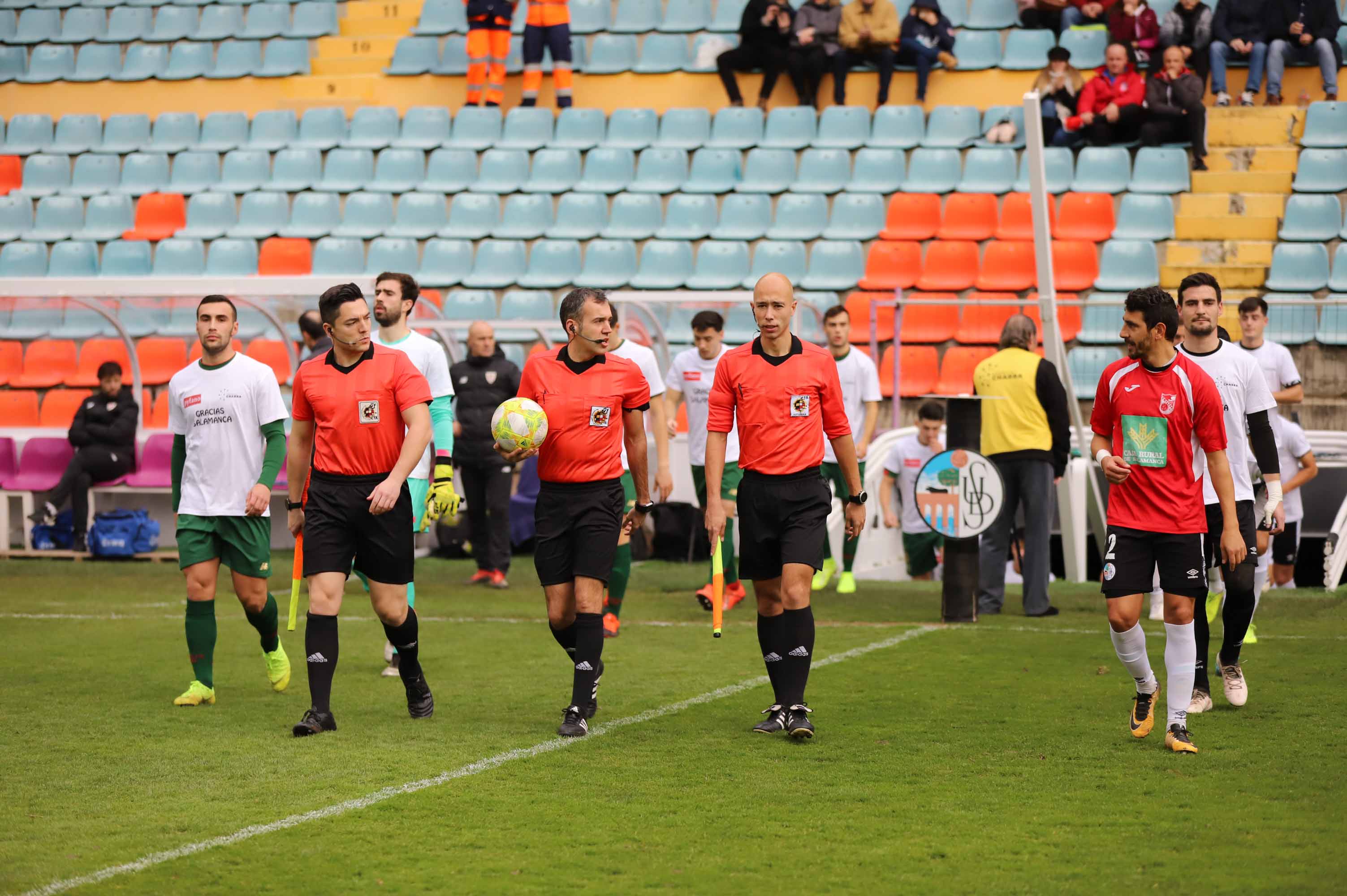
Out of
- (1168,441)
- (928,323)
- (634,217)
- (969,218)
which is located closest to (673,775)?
(1168,441)

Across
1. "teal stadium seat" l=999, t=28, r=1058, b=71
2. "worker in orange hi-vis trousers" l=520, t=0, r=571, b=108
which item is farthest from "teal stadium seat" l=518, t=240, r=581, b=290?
"teal stadium seat" l=999, t=28, r=1058, b=71

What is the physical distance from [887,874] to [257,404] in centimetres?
413

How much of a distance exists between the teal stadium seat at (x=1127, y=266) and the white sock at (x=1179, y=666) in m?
10.0

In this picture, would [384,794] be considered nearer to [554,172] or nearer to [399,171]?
[554,172]

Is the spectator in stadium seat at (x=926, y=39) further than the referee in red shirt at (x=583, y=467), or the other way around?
the spectator in stadium seat at (x=926, y=39)

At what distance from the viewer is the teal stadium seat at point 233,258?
61.6 feet

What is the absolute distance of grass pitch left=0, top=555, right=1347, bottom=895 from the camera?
4.71m

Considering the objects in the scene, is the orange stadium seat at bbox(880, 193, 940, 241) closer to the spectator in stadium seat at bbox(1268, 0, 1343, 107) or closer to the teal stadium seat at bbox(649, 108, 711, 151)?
the teal stadium seat at bbox(649, 108, 711, 151)

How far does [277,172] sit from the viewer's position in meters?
19.9

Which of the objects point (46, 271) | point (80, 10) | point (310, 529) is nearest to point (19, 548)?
point (46, 271)

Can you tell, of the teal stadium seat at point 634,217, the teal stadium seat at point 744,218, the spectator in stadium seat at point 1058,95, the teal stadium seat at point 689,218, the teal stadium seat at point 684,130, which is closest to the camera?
the spectator in stadium seat at point 1058,95

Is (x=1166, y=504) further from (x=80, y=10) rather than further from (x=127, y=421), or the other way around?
(x=80, y=10)

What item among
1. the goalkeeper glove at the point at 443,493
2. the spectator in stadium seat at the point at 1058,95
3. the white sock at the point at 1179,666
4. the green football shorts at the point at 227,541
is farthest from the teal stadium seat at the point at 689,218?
the white sock at the point at 1179,666

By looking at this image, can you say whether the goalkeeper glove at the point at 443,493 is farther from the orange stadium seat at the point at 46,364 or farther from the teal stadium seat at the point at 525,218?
the teal stadium seat at the point at 525,218
